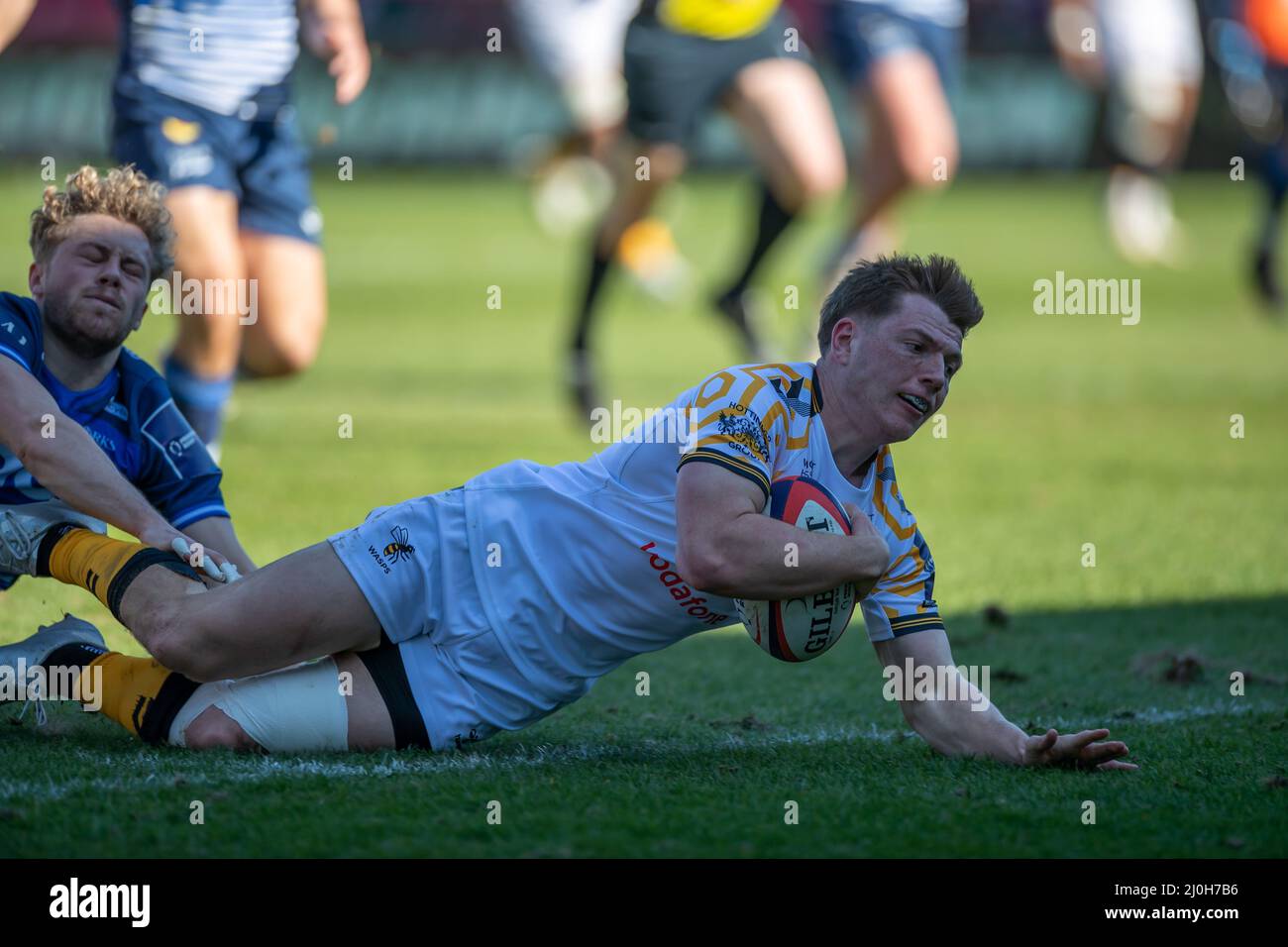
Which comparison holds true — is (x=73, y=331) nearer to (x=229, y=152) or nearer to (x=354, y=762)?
(x=354, y=762)

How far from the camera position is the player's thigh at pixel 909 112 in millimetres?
Result: 9875

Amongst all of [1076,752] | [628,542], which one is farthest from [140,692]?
[1076,752]

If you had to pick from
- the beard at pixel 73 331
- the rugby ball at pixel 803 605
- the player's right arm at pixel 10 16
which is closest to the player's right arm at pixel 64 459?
the beard at pixel 73 331

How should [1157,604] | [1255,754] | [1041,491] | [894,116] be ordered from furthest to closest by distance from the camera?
[894,116]
[1041,491]
[1157,604]
[1255,754]

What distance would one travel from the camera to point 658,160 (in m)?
10.1

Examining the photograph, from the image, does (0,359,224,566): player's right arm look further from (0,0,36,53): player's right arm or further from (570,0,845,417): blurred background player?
(570,0,845,417): blurred background player

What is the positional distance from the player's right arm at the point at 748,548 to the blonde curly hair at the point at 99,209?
181cm

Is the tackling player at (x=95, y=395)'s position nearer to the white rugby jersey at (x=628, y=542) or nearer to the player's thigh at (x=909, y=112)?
the white rugby jersey at (x=628, y=542)

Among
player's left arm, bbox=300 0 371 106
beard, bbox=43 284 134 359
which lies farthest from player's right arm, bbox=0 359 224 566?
player's left arm, bbox=300 0 371 106

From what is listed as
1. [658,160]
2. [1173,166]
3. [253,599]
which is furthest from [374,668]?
[1173,166]

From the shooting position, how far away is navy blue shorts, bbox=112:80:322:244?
6594mm

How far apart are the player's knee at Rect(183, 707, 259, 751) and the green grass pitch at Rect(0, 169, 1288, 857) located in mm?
75

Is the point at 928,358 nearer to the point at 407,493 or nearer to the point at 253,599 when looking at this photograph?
the point at 253,599

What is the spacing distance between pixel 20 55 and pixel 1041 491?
67.9 ft
